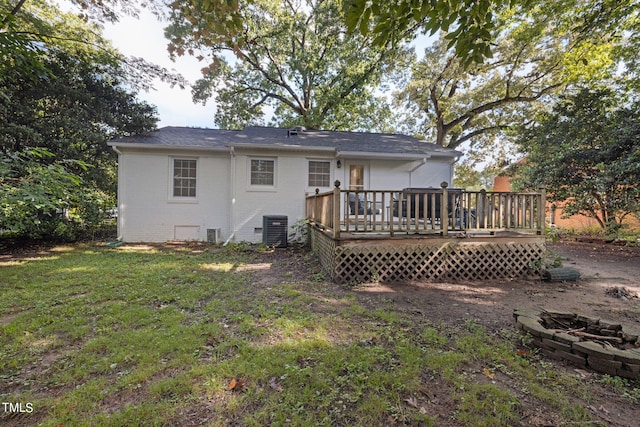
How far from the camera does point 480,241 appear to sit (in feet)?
17.7

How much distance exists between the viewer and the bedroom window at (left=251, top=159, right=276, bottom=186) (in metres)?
9.07

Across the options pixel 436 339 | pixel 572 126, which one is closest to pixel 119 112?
pixel 436 339

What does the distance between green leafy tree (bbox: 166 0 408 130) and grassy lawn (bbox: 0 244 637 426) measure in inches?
562

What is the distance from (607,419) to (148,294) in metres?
5.26

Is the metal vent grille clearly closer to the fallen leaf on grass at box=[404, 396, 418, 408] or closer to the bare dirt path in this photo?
the bare dirt path

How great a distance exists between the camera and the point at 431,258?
17.2 feet

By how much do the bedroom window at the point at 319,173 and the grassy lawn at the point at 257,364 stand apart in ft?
18.5

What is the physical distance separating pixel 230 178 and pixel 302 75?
446 inches

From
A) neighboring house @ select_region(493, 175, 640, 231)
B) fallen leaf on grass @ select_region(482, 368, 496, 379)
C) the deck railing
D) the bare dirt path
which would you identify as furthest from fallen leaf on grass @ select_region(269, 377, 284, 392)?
neighboring house @ select_region(493, 175, 640, 231)

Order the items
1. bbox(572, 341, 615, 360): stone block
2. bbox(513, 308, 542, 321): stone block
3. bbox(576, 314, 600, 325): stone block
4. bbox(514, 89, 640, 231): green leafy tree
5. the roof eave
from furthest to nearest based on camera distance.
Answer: bbox(514, 89, 640, 231): green leafy tree
the roof eave
bbox(513, 308, 542, 321): stone block
bbox(576, 314, 600, 325): stone block
bbox(572, 341, 615, 360): stone block

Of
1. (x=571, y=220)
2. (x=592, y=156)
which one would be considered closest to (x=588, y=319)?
(x=592, y=156)

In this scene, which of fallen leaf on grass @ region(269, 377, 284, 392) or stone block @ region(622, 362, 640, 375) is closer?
fallen leaf on grass @ region(269, 377, 284, 392)

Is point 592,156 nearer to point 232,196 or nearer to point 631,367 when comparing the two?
point 631,367

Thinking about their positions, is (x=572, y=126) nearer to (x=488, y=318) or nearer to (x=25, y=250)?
(x=488, y=318)
